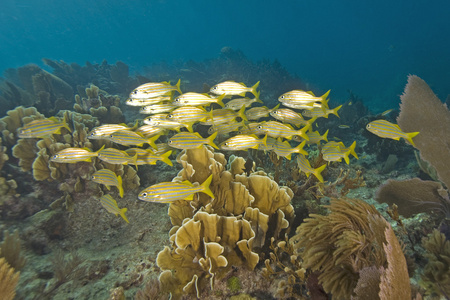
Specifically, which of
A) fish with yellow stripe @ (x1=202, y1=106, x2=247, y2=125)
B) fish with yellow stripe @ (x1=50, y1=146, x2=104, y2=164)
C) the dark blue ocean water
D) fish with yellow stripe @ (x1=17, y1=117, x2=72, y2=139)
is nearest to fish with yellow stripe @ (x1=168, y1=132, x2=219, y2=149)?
fish with yellow stripe @ (x1=202, y1=106, x2=247, y2=125)

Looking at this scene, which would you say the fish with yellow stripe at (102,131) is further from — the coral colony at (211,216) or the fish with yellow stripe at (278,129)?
the fish with yellow stripe at (278,129)

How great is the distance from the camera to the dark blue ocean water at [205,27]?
307 feet

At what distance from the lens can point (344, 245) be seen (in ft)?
7.34

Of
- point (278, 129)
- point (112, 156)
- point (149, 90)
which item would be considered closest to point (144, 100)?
point (149, 90)

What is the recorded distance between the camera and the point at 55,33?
12738 cm

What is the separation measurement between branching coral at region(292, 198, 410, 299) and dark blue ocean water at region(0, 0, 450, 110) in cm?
9412

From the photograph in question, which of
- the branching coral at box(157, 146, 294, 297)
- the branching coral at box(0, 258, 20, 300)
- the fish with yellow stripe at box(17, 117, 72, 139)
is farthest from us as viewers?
the fish with yellow stripe at box(17, 117, 72, 139)

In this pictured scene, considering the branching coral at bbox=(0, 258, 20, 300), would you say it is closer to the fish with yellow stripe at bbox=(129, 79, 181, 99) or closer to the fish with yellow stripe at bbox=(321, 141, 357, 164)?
the fish with yellow stripe at bbox=(129, 79, 181, 99)

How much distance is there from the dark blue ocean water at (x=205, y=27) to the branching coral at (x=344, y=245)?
94125 millimetres

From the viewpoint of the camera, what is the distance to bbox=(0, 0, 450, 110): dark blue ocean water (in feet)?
307

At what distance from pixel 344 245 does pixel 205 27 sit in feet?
535

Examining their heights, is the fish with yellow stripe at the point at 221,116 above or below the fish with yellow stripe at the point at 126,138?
above

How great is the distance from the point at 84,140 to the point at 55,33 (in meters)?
174

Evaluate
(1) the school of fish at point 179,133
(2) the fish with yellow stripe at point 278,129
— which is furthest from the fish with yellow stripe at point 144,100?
(2) the fish with yellow stripe at point 278,129
